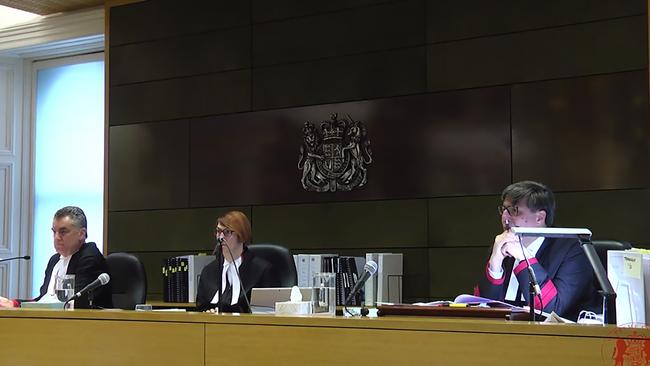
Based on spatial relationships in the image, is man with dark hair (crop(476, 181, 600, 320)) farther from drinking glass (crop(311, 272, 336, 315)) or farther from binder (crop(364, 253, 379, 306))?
binder (crop(364, 253, 379, 306))

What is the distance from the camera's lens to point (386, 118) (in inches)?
198

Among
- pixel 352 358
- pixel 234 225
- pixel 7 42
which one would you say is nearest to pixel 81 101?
pixel 7 42

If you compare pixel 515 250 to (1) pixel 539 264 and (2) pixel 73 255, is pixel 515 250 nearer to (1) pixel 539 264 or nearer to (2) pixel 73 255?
(1) pixel 539 264

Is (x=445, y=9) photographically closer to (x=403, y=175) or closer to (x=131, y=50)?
(x=403, y=175)

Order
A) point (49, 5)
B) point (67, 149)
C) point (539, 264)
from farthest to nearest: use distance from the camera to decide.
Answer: point (67, 149)
point (49, 5)
point (539, 264)

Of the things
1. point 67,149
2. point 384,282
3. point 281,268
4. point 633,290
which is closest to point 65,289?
point 281,268

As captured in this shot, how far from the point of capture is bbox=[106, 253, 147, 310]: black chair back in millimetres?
4426

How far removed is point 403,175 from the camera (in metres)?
4.96

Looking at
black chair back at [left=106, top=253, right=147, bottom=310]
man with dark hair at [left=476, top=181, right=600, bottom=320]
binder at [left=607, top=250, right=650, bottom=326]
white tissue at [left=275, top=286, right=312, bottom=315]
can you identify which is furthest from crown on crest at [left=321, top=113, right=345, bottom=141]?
binder at [left=607, top=250, right=650, bottom=326]

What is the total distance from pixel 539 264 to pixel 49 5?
4.41 metres

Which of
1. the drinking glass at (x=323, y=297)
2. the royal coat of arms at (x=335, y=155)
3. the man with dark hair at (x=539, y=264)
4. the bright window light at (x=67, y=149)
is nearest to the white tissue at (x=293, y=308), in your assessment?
the drinking glass at (x=323, y=297)

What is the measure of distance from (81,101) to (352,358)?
4683mm

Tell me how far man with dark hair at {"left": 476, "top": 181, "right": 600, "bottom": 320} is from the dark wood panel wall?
0.97 metres

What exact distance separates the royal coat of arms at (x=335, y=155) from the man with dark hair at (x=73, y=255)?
1373mm
